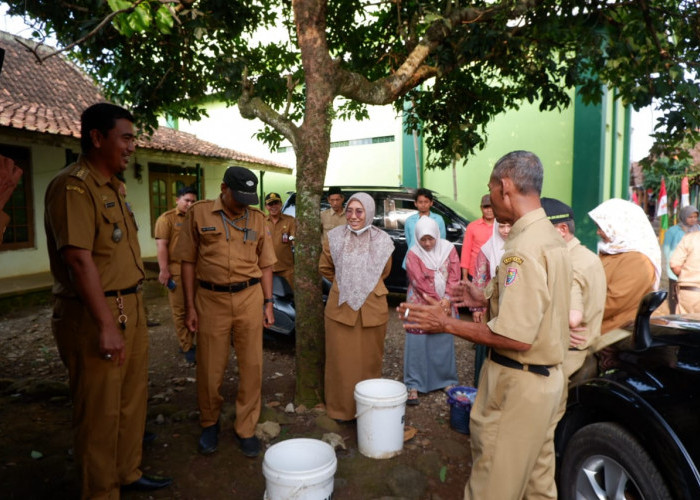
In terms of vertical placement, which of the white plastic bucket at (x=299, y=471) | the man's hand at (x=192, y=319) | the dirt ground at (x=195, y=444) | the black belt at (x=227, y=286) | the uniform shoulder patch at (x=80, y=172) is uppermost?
the uniform shoulder patch at (x=80, y=172)

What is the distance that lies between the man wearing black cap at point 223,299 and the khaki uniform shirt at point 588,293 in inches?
79.1

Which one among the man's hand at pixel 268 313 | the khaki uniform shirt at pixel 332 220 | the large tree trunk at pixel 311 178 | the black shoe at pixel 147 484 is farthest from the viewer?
the khaki uniform shirt at pixel 332 220

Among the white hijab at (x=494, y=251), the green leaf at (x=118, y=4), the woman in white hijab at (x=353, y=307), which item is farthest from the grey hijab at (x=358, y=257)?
the green leaf at (x=118, y=4)

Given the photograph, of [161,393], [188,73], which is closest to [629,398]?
[161,393]

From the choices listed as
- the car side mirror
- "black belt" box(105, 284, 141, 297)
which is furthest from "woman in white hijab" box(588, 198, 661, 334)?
"black belt" box(105, 284, 141, 297)

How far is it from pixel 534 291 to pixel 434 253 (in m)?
2.46

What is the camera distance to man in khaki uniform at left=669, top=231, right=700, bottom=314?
186 inches

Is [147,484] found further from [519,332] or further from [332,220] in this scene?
[332,220]

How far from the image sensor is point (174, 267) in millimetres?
5234

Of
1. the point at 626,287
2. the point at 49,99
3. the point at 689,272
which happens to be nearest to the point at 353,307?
the point at 626,287

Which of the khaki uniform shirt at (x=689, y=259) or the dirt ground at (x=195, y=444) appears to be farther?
the khaki uniform shirt at (x=689, y=259)

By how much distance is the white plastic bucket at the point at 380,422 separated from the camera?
311 centimetres

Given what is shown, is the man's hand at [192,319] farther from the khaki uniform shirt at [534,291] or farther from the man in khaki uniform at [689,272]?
the man in khaki uniform at [689,272]

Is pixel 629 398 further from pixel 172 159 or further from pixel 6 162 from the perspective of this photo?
pixel 172 159
